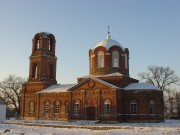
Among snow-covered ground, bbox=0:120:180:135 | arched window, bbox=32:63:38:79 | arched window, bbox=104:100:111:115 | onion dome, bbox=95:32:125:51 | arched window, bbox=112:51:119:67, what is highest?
onion dome, bbox=95:32:125:51

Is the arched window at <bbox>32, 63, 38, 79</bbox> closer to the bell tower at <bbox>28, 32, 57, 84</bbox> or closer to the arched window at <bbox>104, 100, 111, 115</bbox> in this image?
the bell tower at <bbox>28, 32, 57, 84</bbox>

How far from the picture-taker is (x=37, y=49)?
140 feet

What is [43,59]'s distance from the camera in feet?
137

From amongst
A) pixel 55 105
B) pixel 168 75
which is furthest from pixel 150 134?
pixel 168 75

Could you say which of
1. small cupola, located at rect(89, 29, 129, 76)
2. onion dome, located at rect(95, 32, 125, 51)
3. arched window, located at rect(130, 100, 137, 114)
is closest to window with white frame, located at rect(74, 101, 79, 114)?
small cupola, located at rect(89, 29, 129, 76)

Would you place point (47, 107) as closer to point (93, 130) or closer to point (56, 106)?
point (56, 106)

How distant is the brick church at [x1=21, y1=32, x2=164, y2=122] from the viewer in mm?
33594

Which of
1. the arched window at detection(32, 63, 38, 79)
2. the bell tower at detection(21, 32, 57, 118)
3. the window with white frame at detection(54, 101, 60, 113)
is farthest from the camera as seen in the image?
the arched window at detection(32, 63, 38, 79)

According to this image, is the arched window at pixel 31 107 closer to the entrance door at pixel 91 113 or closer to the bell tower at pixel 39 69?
the bell tower at pixel 39 69

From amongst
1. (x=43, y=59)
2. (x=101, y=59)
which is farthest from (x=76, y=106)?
(x=43, y=59)

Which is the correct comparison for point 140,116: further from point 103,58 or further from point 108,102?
point 103,58

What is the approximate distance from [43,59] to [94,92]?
11.1 m

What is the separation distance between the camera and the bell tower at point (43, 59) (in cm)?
4191

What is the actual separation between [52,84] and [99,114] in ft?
38.5
